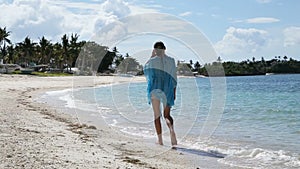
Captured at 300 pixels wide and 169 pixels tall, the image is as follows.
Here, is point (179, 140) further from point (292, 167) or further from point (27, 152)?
point (27, 152)

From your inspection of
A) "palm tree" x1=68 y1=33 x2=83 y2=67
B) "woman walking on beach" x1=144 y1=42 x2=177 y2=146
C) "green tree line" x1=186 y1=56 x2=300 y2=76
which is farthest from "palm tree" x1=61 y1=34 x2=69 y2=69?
"woman walking on beach" x1=144 y1=42 x2=177 y2=146

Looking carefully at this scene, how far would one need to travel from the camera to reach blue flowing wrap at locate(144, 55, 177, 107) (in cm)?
863

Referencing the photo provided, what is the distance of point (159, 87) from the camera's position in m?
8.73

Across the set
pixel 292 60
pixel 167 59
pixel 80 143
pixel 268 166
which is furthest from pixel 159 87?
pixel 292 60

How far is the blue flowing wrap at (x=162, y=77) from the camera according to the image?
863 centimetres

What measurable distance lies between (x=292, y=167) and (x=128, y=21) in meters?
4.14

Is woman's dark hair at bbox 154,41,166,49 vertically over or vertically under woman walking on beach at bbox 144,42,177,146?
over

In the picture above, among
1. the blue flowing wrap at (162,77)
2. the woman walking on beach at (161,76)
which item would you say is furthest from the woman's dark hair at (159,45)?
the blue flowing wrap at (162,77)

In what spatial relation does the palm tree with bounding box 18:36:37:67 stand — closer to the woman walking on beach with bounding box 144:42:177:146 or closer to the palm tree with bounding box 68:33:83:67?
the palm tree with bounding box 68:33:83:67

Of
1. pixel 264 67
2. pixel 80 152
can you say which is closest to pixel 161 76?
pixel 80 152

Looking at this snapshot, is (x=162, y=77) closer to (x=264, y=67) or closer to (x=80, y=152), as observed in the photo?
(x=80, y=152)

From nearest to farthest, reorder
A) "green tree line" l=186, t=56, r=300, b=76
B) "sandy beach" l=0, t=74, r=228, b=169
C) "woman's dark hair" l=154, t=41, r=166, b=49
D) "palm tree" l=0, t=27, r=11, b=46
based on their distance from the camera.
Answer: "sandy beach" l=0, t=74, r=228, b=169, "woman's dark hair" l=154, t=41, r=166, b=49, "palm tree" l=0, t=27, r=11, b=46, "green tree line" l=186, t=56, r=300, b=76

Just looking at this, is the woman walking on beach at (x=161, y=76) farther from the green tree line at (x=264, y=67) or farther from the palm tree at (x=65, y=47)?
the green tree line at (x=264, y=67)

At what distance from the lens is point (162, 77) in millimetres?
8703
